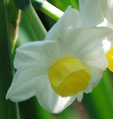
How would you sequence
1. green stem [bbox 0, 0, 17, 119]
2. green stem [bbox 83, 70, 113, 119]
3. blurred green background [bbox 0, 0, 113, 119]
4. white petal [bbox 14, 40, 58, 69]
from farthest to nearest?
green stem [bbox 83, 70, 113, 119] → blurred green background [bbox 0, 0, 113, 119] → green stem [bbox 0, 0, 17, 119] → white petal [bbox 14, 40, 58, 69]

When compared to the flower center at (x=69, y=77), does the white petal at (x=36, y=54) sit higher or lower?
higher

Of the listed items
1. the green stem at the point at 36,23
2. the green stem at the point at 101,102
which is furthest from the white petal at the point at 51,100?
the green stem at the point at 101,102

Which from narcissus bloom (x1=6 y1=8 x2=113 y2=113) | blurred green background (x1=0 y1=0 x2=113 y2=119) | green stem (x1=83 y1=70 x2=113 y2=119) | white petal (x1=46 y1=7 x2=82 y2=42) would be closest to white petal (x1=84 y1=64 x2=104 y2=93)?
narcissus bloom (x1=6 y1=8 x2=113 y2=113)

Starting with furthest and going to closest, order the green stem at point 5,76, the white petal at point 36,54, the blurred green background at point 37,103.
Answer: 1. the blurred green background at point 37,103
2. the green stem at point 5,76
3. the white petal at point 36,54

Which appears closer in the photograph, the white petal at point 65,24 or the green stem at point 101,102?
the white petal at point 65,24

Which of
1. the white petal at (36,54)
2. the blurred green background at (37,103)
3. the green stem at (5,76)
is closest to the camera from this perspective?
the white petal at (36,54)

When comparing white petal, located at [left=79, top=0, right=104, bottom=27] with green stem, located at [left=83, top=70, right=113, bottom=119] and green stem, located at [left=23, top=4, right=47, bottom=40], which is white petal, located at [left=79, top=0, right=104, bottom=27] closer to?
green stem, located at [left=23, top=4, right=47, bottom=40]

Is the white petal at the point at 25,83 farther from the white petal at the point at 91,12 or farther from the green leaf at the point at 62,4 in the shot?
the green leaf at the point at 62,4
